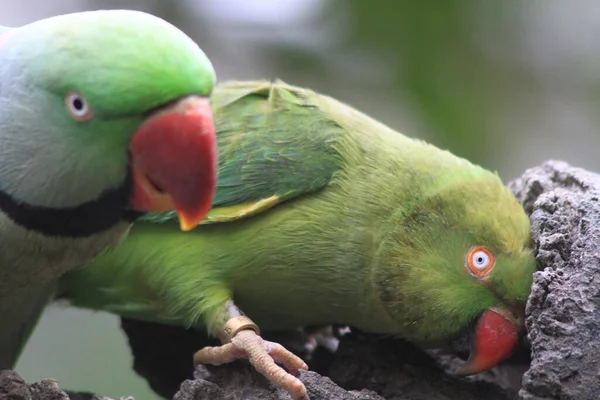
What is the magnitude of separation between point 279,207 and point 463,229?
526 mm

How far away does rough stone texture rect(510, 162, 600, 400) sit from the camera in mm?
1834

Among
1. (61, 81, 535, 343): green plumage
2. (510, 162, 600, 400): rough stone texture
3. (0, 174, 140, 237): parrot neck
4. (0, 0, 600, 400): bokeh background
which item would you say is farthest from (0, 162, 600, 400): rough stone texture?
(0, 0, 600, 400): bokeh background

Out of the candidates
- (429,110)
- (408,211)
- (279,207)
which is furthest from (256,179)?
(429,110)

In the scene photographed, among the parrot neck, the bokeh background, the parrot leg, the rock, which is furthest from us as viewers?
the bokeh background

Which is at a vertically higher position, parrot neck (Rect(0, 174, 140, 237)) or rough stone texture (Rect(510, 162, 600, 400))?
rough stone texture (Rect(510, 162, 600, 400))

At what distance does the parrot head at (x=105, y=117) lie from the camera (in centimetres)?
158

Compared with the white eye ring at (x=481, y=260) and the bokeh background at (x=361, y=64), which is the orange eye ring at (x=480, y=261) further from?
the bokeh background at (x=361, y=64)

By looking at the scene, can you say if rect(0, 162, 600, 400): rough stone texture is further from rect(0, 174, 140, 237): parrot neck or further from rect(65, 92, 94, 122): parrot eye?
rect(65, 92, 94, 122): parrot eye

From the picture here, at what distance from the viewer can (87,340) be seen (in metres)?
3.88

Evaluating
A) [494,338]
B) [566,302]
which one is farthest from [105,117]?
[494,338]

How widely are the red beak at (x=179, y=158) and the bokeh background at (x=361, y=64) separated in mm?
2121

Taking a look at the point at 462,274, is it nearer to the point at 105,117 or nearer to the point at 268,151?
the point at 268,151

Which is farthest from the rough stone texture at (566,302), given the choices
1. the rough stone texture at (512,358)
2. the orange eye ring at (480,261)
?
the orange eye ring at (480,261)

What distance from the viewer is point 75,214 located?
1763 mm
